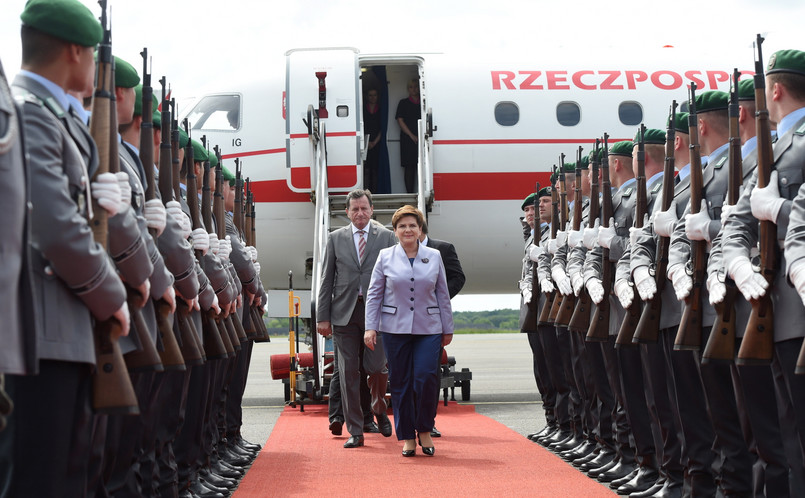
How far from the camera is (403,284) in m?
6.72

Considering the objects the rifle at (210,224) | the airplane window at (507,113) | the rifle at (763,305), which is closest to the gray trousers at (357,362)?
the rifle at (210,224)

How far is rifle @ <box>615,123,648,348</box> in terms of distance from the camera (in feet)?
16.4

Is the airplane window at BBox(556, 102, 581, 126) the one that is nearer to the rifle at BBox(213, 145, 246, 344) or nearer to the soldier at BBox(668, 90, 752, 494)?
the rifle at BBox(213, 145, 246, 344)

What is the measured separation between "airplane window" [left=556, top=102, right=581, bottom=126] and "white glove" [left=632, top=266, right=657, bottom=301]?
21.3 ft

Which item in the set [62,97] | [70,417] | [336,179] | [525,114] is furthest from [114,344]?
[525,114]

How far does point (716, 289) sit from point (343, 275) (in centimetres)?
A: 408

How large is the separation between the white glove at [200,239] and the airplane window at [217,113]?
606 cm

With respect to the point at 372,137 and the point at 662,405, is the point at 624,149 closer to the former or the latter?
the point at 662,405

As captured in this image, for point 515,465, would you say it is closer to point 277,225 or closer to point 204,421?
point 204,421

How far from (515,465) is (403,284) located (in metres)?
1.41

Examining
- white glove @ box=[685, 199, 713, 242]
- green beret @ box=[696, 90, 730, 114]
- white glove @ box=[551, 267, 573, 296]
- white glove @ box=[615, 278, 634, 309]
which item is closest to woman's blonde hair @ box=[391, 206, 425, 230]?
white glove @ box=[551, 267, 573, 296]

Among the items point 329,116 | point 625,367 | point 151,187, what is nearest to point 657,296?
point 625,367

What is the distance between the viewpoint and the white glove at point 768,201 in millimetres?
3375

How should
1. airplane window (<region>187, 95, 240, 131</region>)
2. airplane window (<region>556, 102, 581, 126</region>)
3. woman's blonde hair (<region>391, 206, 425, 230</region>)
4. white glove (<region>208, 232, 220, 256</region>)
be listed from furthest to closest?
airplane window (<region>556, 102, 581, 126</region>) → airplane window (<region>187, 95, 240, 131</region>) → woman's blonde hair (<region>391, 206, 425, 230</region>) → white glove (<region>208, 232, 220, 256</region>)
